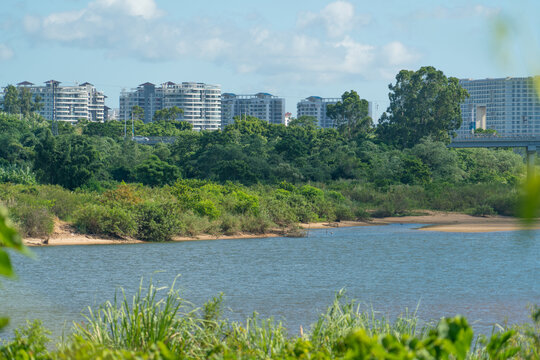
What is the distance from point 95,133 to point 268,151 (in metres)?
23.0

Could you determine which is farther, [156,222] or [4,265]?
[156,222]

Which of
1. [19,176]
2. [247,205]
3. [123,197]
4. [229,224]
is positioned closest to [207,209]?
[229,224]

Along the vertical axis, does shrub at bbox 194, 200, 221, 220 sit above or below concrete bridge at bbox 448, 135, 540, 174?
below

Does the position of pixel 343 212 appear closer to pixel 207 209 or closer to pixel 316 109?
pixel 207 209

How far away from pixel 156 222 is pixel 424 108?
114 feet

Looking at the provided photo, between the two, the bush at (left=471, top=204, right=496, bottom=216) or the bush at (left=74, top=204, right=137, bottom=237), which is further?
the bush at (left=471, top=204, right=496, bottom=216)

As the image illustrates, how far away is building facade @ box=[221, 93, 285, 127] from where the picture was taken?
17100 centimetres

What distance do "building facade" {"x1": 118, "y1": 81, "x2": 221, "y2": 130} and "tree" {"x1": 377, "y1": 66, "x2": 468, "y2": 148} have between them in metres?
104

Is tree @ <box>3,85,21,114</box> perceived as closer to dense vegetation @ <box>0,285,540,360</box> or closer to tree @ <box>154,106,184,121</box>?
tree @ <box>154,106,184,121</box>

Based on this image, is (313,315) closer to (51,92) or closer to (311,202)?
(311,202)

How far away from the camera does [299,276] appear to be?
2272cm

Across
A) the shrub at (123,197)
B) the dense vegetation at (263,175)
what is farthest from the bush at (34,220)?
the shrub at (123,197)

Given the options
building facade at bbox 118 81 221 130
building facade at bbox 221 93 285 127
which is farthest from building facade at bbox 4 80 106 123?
building facade at bbox 221 93 285 127

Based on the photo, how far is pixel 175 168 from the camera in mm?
42781
